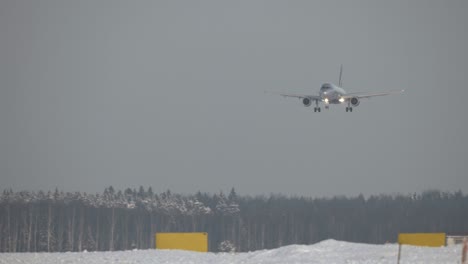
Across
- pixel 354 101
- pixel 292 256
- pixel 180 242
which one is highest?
pixel 354 101

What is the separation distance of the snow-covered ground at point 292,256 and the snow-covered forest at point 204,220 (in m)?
75.9

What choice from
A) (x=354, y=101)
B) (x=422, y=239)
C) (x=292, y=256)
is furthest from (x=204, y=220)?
(x=292, y=256)

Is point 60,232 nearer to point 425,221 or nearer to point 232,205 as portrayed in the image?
point 232,205

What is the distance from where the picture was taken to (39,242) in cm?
12962

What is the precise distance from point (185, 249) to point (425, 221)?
9031cm

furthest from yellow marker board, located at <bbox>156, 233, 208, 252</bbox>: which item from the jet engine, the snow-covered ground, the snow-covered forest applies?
the snow-covered forest

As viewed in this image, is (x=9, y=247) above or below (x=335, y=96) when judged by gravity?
below

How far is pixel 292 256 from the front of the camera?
4669 cm

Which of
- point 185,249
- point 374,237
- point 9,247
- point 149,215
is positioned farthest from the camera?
point 149,215

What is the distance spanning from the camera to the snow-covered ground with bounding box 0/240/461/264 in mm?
44969

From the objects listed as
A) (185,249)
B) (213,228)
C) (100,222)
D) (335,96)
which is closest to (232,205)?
(213,228)

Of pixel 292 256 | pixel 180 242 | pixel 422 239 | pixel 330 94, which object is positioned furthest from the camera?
pixel 330 94

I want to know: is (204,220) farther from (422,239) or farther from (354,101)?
(422,239)

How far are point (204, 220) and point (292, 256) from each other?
315 ft
